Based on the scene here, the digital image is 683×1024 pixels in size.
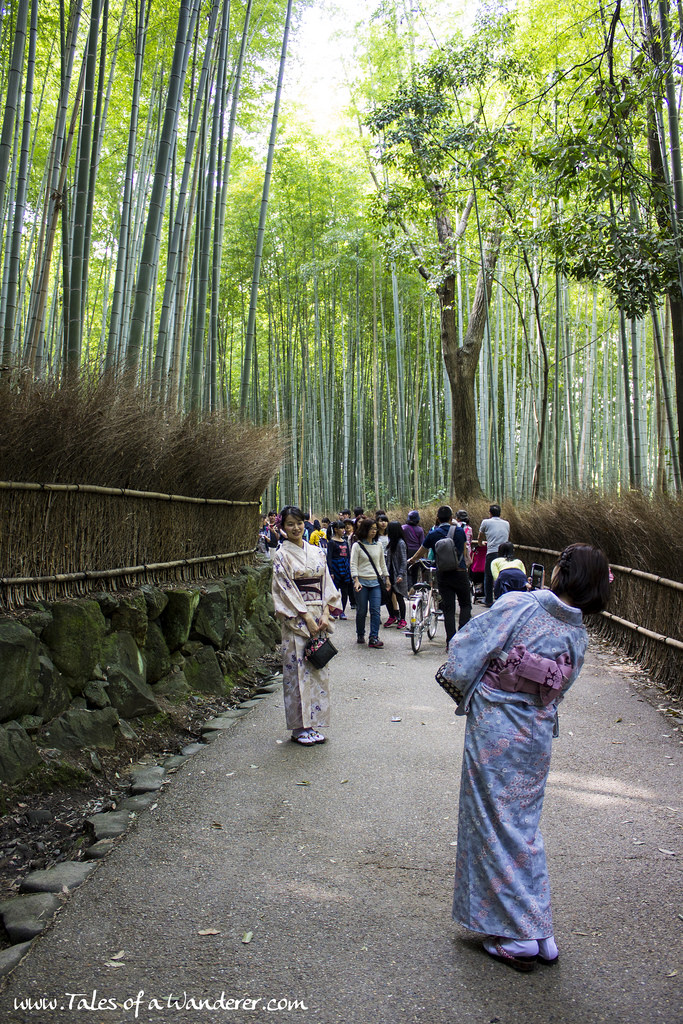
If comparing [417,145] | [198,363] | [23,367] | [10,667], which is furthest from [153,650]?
[417,145]

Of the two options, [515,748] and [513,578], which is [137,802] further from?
[513,578]

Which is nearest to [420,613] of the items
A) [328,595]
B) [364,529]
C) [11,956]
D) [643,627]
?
[364,529]

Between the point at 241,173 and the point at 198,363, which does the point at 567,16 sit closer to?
the point at 241,173

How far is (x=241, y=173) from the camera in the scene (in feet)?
43.9

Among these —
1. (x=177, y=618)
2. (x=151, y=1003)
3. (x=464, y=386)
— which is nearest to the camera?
(x=151, y=1003)

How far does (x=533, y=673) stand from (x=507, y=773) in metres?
0.26

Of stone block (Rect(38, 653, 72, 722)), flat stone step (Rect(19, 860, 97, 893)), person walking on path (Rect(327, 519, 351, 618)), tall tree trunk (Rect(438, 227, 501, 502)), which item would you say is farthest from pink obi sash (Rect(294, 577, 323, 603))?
tall tree trunk (Rect(438, 227, 501, 502))

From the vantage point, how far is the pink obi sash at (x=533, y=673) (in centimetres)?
201

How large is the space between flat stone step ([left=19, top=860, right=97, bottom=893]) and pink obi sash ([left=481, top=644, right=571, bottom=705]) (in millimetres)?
1446

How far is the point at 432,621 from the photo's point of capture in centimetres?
740

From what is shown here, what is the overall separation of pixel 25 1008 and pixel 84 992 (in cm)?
13

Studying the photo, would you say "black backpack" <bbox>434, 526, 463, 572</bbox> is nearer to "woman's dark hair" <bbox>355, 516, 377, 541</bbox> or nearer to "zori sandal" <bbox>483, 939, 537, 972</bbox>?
"woman's dark hair" <bbox>355, 516, 377, 541</bbox>

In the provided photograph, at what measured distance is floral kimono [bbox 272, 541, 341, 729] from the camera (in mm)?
3990

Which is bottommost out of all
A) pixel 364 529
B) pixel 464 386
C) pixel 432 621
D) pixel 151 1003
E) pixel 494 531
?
pixel 151 1003
